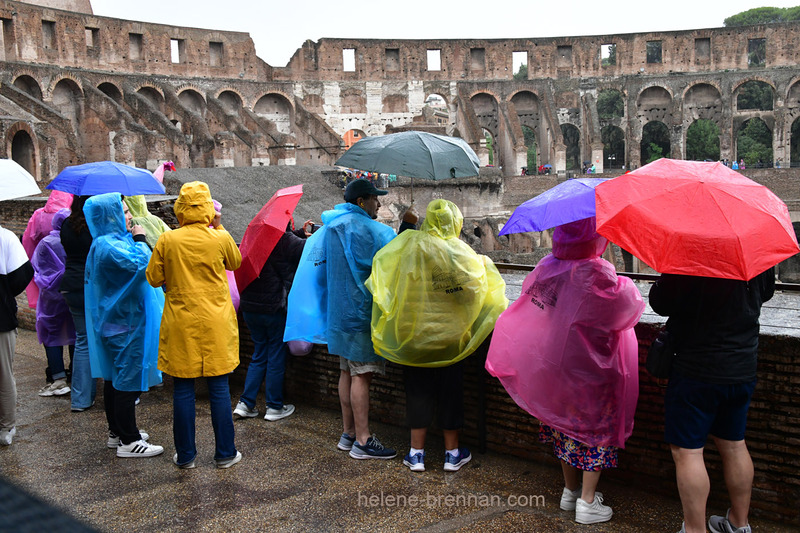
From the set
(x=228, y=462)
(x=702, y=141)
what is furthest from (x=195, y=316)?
(x=702, y=141)

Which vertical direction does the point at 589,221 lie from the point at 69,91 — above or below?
below

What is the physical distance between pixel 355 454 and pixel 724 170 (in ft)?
8.97

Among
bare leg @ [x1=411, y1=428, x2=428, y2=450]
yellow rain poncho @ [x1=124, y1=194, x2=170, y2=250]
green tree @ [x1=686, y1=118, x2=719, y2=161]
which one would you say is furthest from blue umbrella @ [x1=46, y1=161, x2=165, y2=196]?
green tree @ [x1=686, y1=118, x2=719, y2=161]

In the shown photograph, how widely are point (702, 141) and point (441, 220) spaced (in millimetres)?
42206

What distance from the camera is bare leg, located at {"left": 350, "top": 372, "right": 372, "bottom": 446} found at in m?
4.67

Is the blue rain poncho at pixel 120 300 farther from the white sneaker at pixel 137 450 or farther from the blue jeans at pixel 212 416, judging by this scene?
the blue jeans at pixel 212 416

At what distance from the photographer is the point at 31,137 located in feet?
68.0

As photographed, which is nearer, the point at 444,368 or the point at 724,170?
the point at 724,170

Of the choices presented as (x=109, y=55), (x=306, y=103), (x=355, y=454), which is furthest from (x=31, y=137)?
(x=355, y=454)

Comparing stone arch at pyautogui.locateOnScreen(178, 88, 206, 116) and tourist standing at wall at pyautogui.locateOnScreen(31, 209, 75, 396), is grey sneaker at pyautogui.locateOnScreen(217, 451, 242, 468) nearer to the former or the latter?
tourist standing at wall at pyautogui.locateOnScreen(31, 209, 75, 396)

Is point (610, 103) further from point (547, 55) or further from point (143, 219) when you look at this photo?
point (143, 219)

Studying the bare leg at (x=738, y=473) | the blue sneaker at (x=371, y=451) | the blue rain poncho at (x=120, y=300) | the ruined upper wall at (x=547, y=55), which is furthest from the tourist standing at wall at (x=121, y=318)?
the ruined upper wall at (x=547, y=55)

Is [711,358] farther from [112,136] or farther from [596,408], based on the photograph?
[112,136]

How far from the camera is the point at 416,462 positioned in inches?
174
